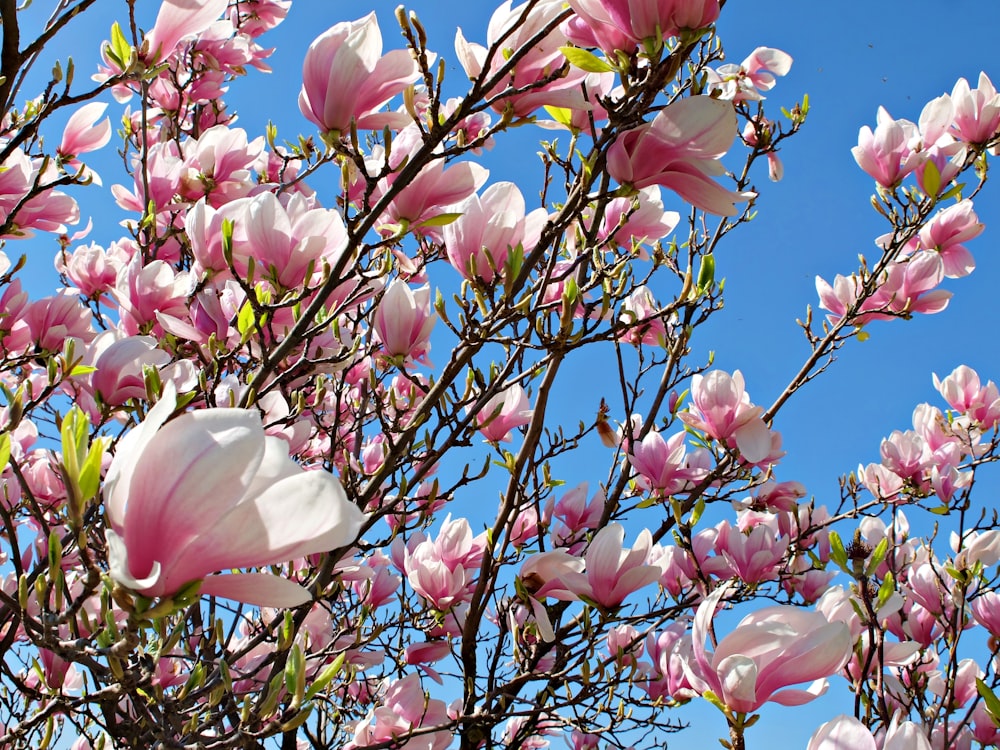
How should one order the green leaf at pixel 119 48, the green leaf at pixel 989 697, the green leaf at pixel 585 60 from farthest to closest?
1. the green leaf at pixel 119 48
2. the green leaf at pixel 585 60
3. the green leaf at pixel 989 697

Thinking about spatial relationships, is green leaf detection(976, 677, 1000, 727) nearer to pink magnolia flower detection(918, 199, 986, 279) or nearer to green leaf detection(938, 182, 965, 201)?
green leaf detection(938, 182, 965, 201)

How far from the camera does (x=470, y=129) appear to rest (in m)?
2.14

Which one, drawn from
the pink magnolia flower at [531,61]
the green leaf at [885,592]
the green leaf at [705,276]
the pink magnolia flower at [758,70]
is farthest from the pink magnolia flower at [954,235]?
the pink magnolia flower at [531,61]

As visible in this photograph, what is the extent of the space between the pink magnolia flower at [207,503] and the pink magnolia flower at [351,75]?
0.81 metres

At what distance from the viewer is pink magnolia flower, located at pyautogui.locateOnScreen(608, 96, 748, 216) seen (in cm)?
119

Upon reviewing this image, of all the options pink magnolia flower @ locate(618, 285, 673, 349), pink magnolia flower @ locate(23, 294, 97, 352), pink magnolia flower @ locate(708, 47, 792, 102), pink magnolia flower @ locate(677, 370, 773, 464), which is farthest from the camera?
pink magnolia flower @ locate(708, 47, 792, 102)

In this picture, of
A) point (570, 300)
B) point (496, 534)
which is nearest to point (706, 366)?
point (496, 534)

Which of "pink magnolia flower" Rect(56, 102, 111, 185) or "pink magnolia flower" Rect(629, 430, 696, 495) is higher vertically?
"pink magnolia flower" Rect(56, 102, 111, 185)

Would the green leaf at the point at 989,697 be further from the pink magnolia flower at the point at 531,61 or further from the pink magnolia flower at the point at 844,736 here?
the pink magnolia flower at the point at 531,61

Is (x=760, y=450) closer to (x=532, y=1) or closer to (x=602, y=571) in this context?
(x=602, y=571)

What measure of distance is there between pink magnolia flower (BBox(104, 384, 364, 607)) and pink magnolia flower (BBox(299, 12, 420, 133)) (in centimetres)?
81

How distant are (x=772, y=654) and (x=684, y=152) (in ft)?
2.53

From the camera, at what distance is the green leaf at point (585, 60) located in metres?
1.21

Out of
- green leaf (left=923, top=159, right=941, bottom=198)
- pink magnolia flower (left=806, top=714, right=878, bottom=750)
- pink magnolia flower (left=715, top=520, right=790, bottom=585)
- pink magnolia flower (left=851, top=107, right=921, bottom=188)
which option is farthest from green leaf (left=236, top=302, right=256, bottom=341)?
pink magnolia flower (left=851, top=107, right=921, bottom=188)
